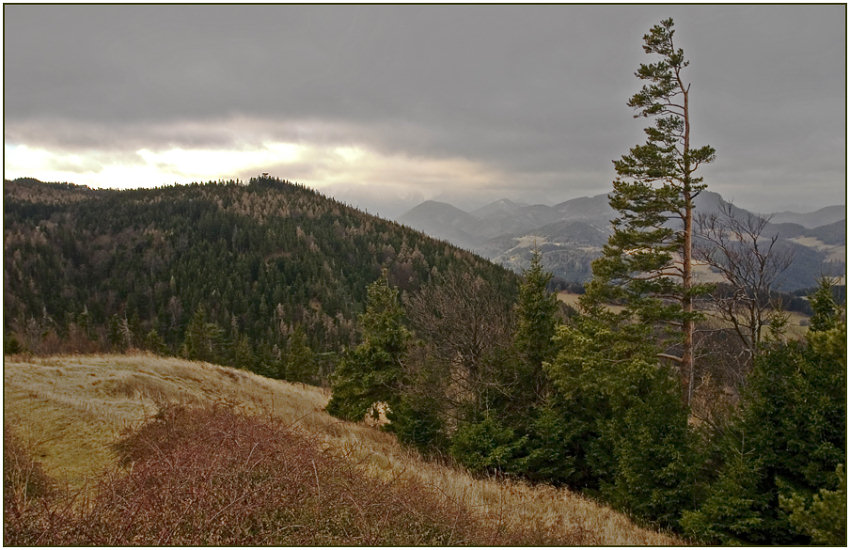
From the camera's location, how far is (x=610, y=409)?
17141 mm

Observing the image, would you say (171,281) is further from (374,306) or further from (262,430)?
(262,430)

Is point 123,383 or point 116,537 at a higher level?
point 116,537

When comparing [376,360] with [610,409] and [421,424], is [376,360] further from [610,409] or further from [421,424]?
[610,409]

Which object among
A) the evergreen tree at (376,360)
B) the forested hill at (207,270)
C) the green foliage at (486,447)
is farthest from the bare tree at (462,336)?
the forested hill at (207,270)

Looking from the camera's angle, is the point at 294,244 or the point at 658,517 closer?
the point at 658,517

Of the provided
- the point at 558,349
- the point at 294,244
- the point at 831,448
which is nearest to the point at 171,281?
the point at 294,244

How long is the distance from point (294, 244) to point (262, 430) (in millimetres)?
169280

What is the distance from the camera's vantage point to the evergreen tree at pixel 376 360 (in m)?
22.4

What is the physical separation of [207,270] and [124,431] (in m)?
148

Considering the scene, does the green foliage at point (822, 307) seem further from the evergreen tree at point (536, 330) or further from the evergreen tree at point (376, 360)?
the evergreen tree at point (376, 360)

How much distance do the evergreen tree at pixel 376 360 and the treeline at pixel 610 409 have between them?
0.24ft

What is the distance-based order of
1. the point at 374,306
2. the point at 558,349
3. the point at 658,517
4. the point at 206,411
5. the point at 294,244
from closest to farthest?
the point at 206,411, the point at 658,517, the point at 558,349, the point at 374,306, the point at 294,244

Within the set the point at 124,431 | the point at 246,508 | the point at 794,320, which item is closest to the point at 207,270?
the point at 124,431

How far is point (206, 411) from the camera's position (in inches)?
475
